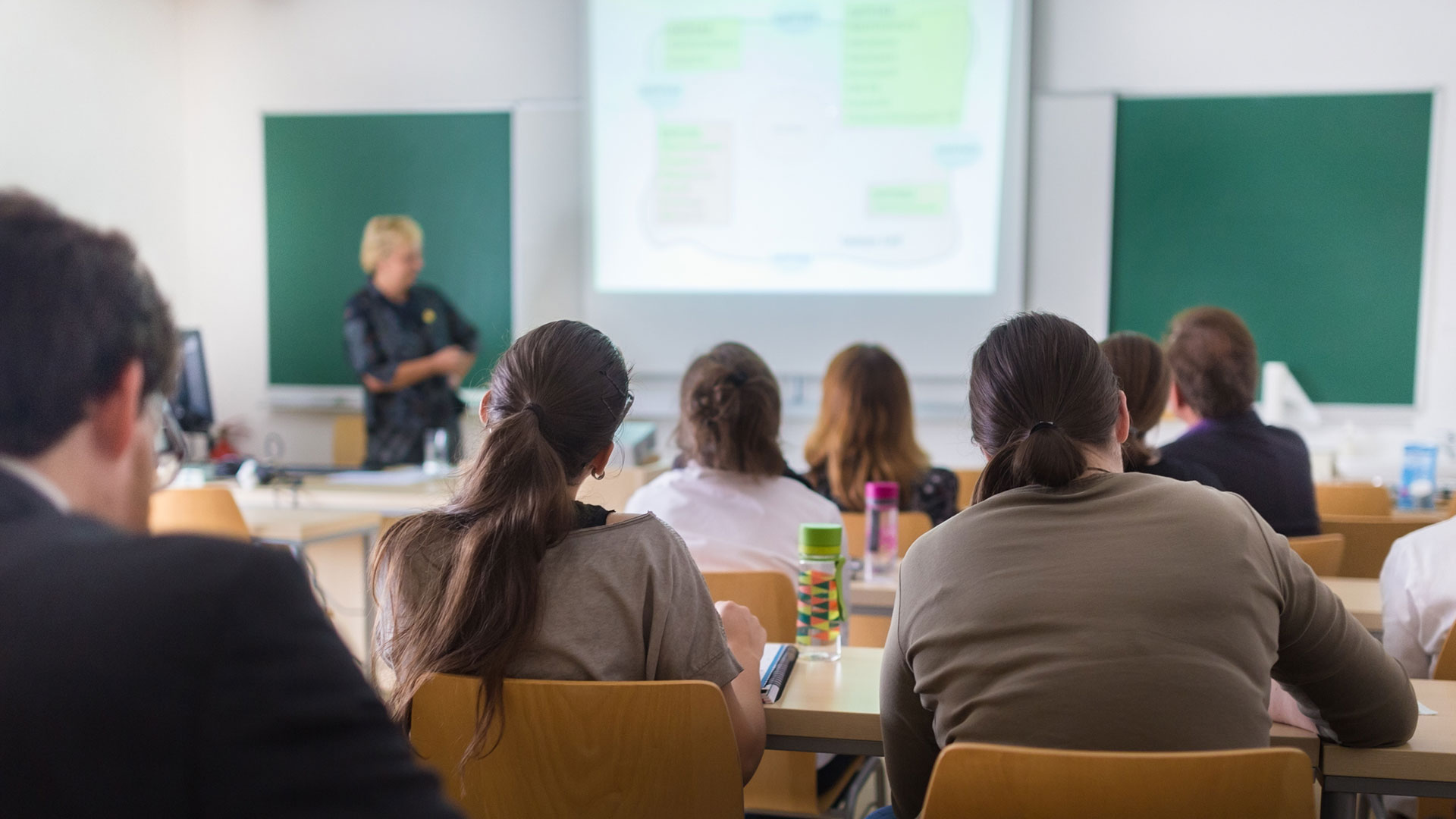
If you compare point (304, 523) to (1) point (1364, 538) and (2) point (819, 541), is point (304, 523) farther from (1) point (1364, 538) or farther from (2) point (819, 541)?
(1) point (1364, 538)

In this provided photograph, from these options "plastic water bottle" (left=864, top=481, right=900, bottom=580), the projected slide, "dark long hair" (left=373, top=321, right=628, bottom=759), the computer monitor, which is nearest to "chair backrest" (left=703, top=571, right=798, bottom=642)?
"plastic water bottle" (left=864, top=481, right=900, bottom=580)

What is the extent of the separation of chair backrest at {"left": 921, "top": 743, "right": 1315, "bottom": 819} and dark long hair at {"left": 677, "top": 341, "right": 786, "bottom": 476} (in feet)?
4.06

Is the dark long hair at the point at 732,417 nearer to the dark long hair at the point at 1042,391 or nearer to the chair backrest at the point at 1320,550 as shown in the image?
the dark long hair at the point at 1042,391

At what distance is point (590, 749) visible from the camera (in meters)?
1.18

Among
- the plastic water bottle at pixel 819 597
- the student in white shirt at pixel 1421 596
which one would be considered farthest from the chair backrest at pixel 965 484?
the plastic water bottle at pixel 819 597

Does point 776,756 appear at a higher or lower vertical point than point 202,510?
lower

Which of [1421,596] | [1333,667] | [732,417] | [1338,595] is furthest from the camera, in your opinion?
[732,417]

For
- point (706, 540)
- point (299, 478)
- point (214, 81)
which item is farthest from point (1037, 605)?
point (214, 81)

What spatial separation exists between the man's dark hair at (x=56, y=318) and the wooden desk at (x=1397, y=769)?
55.1 inches

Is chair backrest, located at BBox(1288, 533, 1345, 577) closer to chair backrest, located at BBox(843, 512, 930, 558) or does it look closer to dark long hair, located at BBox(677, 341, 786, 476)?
chair backrest, located at BBox(843, 512, 930, 558)

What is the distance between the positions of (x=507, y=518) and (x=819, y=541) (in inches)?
24.5

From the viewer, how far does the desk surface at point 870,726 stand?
4.29 feet

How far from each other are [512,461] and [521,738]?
13.2 inches

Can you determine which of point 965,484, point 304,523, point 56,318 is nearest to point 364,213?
point 304,523
